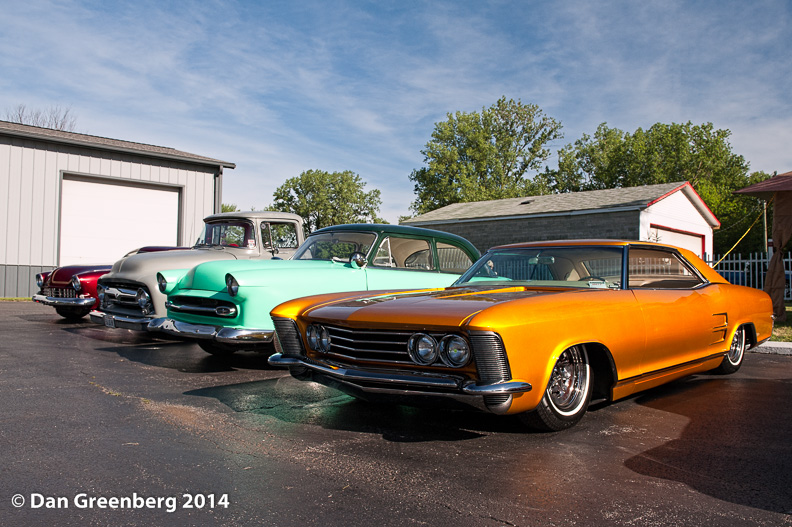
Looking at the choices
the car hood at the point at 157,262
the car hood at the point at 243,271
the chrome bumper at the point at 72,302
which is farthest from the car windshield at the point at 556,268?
the chrome bumper at the point at 72,302

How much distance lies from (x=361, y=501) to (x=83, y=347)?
6276mm

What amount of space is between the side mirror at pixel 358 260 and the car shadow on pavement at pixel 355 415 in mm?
1663

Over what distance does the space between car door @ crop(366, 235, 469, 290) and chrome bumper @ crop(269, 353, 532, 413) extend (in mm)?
2979

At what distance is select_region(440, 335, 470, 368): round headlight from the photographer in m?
3.32

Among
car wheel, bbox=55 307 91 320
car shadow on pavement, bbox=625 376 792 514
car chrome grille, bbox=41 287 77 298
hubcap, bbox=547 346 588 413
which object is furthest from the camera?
car wheel, bbox=55 307 91 320

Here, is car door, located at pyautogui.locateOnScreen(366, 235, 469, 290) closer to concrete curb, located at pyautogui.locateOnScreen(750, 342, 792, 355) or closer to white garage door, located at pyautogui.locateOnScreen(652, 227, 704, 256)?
concrete curb, located at pyautogui.locateOnScreen(750, 342, 792, 355)

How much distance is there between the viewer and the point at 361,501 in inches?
104

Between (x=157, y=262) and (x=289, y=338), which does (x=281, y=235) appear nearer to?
(x=157, y=262)

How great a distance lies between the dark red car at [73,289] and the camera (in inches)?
397

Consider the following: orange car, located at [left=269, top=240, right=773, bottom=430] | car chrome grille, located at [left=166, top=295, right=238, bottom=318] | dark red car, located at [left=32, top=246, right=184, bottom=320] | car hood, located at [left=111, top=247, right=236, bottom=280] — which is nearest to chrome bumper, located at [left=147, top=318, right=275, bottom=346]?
car chrome grille, located at [left=166, top=295, right=238, bottom=318]

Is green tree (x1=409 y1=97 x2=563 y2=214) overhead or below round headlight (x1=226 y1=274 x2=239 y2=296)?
overhead

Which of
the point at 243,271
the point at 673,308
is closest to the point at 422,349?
the point at 673,308

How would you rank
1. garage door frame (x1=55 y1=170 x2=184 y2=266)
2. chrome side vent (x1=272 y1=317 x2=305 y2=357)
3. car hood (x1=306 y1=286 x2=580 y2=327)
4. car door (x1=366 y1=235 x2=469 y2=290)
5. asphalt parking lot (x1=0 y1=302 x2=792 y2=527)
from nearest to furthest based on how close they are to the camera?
asphalt parking lot (x1=0 y1=302 x2=792 y2=527)
car hood (x1=306 y1=286 x2=580 y2=327)
chrome side vent (x1=272 y1=317 x2=305 y2=357)
car door (x1=366 y1=235 x2=469 y2=290)
garage door frame (x1=55 y1=170 x2=184 y2=266)

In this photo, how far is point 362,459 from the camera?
323 cm
